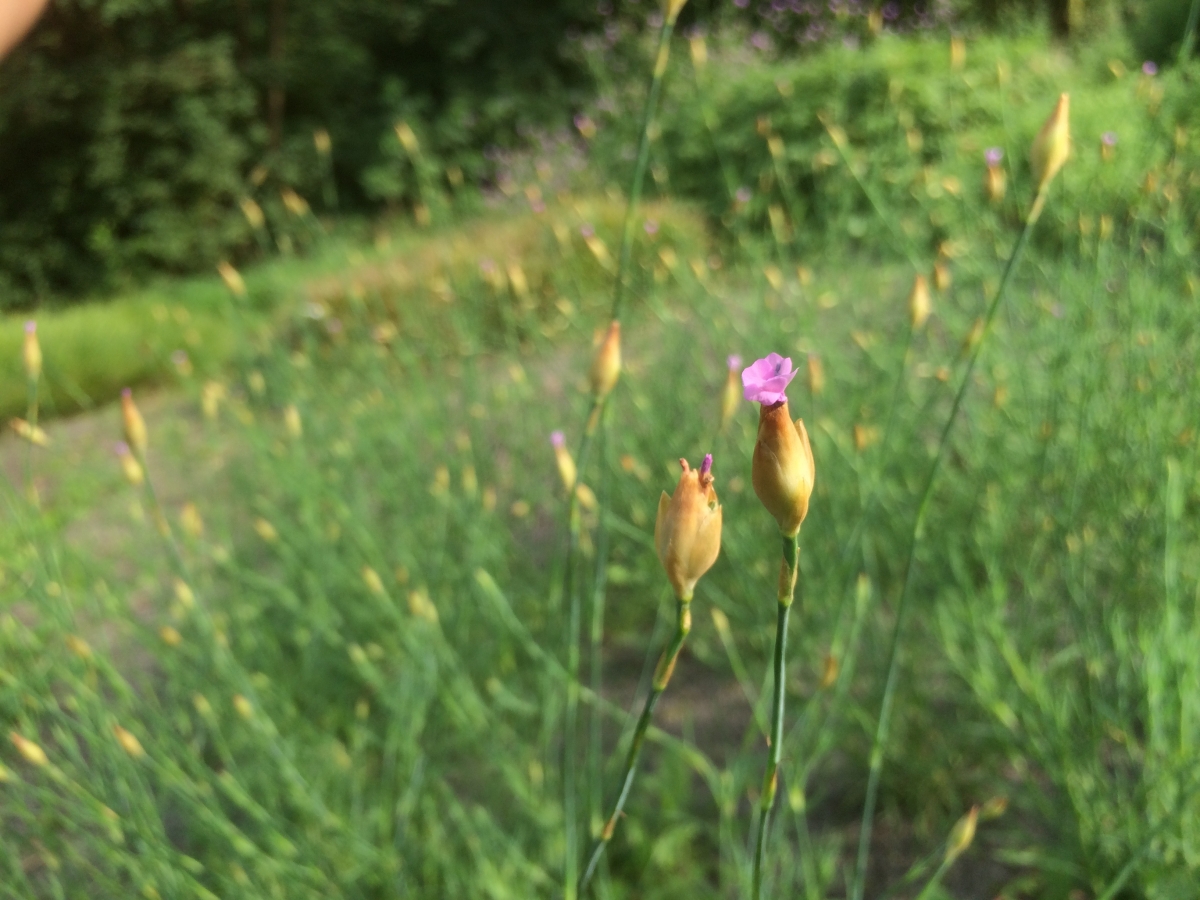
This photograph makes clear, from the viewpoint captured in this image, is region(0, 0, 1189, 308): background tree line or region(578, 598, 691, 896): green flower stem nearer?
region(578, 598, 691, 896): green flower stem

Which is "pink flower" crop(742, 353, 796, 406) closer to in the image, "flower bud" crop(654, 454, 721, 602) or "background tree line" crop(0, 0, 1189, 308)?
"flower bud" crop(654, 454, 721, 602)

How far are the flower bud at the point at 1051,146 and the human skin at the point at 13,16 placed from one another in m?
0.68

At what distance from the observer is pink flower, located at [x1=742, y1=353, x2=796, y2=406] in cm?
41

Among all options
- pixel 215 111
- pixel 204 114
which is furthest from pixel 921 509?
pixel 215 111

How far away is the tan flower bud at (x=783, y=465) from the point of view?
1.39 ft

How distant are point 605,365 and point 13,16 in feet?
Answer: 1.46

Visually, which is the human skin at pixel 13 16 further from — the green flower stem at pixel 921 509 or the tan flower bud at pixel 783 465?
the green flower stem at pixel 921 509

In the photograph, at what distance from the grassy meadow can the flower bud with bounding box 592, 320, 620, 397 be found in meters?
0.09

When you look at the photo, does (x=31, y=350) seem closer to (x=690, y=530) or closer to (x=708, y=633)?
(x=690, y=530)

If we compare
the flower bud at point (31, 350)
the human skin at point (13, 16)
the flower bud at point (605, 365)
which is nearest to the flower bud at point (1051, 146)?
the flower bud at point (605, 365)

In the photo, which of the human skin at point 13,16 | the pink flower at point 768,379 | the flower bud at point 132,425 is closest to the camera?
the pink flower at point 768,379

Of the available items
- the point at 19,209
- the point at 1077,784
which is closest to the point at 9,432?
the point at 19,209

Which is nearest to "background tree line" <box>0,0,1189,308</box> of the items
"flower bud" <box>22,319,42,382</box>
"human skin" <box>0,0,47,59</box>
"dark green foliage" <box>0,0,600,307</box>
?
"dark green foliage" <box>0,0,600,307</box>

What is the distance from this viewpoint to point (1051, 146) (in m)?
0.65
